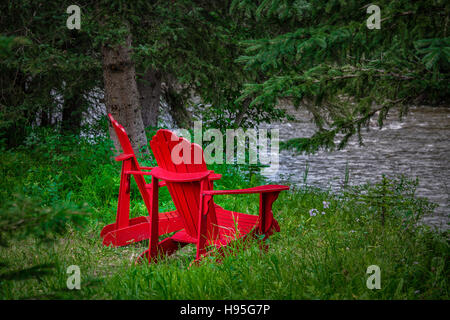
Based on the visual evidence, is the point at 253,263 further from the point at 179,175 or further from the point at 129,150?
the point at 129,150

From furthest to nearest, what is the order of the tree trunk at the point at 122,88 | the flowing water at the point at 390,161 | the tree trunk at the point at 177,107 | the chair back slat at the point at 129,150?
the tree trunk at the point at 177,107
the flowing water at the point at 390,161
the tree trunk at the point at 122,88
the chair back slat at the point at 129,150

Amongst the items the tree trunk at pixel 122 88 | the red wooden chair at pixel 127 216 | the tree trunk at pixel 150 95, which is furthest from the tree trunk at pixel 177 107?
the red wooden chair at pixel 127 216

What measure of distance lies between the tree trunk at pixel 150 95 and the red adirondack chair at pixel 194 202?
571 cm

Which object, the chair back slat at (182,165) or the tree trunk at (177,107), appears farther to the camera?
the tree trunk at (177,107)

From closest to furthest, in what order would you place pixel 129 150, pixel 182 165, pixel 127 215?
1. pixel 182 165
2. pixel 129 150
3. pixel 127 215

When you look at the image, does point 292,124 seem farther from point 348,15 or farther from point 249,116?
point 348,15

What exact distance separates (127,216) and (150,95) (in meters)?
5.36

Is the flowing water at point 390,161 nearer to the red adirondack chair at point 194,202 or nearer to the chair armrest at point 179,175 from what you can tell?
the red adirondack chair at point 194,202

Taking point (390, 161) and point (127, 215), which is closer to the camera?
point (127, 215)

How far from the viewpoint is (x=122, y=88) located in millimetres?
6957

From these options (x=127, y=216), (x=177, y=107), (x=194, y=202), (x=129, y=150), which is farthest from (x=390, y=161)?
(x=194, y=202)

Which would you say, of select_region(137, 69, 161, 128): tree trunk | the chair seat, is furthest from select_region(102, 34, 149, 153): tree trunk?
the chair seat

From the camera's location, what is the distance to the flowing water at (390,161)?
324 inches
